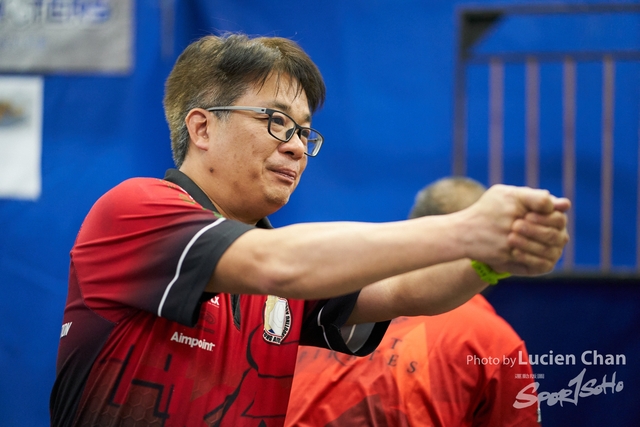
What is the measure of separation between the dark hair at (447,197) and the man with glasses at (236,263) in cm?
73

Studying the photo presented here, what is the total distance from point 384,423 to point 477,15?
178 centimetres

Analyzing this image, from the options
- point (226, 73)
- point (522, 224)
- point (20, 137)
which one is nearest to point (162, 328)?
point (226, 73)

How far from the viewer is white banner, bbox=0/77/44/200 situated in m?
2.91

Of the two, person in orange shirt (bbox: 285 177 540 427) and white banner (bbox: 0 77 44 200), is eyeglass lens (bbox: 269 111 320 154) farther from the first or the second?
white banner (bbox: 0 77 44 200)

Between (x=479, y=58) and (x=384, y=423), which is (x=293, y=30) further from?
(x=384, y=423)

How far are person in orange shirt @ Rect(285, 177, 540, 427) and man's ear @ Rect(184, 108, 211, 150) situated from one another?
0.68m

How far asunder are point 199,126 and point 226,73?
0.40ft

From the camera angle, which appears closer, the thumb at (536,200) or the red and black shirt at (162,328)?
the thumb at (536,200)

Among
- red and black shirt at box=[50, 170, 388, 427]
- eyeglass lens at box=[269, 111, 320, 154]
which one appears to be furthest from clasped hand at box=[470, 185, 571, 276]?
eyeglass lens at box=[269, 111, 320, 154]

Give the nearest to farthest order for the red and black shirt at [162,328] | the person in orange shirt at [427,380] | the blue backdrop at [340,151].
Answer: the red and black shirt at [162,328], the person in orange shirt at [427,380], the blue backdrop at [340,151]

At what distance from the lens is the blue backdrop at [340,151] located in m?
2.82

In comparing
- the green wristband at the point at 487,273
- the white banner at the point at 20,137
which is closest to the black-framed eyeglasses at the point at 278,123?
the green wristband at the point at 487,273

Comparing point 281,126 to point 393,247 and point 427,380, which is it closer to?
point 393,247

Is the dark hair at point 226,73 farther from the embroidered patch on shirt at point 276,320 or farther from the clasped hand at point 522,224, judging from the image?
the clasped hand at point 522,224
